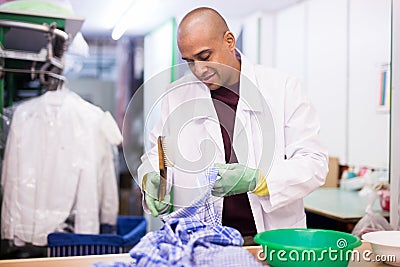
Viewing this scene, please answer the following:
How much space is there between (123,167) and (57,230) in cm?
50

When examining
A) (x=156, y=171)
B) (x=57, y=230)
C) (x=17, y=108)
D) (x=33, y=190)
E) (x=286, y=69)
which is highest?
(x=286, y=69)

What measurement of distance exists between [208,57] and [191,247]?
724mm

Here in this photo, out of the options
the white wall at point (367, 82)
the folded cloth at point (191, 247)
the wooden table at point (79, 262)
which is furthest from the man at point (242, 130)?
the white wall at point (367, 82)

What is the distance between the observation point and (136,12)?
6.39 feet

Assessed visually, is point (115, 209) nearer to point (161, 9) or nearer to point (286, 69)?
point (161, 9)

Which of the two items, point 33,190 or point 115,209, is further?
point 115,209

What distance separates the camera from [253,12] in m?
2.08

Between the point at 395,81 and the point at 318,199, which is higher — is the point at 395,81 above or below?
above

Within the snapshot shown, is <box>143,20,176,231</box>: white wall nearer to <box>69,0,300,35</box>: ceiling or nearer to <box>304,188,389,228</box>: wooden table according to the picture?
<box>69,0,300,35</box>: ceiling

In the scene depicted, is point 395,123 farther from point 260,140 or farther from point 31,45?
point 31,45

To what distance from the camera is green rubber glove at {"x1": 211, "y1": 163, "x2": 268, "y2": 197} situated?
4.44 ft

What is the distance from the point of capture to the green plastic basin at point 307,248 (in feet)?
3.28

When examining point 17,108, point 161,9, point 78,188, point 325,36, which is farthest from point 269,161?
point 325,36

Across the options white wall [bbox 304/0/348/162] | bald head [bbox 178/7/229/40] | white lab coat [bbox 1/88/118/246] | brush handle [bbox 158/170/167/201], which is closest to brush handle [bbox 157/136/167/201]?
brush handle [bbox 158/170/167/201]
